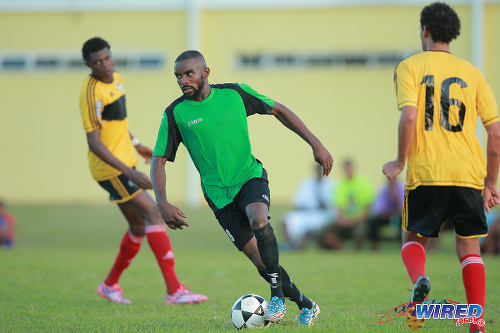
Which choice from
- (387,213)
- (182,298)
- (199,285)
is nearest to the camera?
(182,298)

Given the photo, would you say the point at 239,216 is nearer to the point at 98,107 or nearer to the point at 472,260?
the point at 472,260

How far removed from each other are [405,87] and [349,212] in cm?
982

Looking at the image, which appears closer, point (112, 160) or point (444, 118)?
point (444, 118)

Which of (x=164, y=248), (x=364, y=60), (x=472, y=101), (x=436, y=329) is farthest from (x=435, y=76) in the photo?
(x=364, y=60)

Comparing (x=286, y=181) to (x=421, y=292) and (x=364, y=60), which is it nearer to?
(x=364, y=60)

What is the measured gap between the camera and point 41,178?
23766 millimetres

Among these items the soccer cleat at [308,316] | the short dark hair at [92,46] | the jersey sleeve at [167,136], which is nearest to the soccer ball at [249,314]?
A: the soccer cleat at [308,316]

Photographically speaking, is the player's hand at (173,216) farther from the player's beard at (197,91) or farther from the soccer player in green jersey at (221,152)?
the player's beard at (197,91)

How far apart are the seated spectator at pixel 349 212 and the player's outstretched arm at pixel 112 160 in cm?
787

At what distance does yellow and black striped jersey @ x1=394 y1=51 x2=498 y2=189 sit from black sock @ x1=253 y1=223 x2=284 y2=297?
44.5 inches

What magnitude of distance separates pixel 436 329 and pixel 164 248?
3.14 metres

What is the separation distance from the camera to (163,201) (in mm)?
5738

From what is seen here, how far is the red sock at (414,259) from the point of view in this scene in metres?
5.30

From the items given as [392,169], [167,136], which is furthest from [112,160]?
[392,169]
